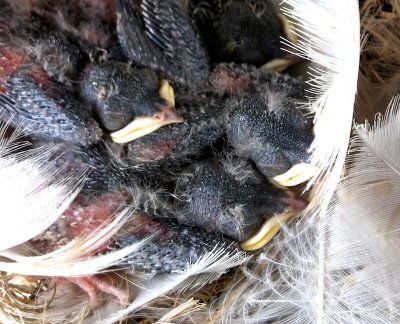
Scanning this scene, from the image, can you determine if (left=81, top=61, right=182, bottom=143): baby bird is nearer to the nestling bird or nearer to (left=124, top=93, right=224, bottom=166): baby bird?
(left=124, top=93, right=224, bottom=166): baby bird

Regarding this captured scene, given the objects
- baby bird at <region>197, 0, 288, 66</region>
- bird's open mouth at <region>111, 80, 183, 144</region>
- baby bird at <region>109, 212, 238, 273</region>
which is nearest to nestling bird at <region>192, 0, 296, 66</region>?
baby bird at <region>197, 0, 288, 66</region>

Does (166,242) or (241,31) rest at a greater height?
(241,31)

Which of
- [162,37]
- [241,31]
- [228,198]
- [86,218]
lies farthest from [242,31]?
[86,218]

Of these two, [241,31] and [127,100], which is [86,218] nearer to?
[127,100]

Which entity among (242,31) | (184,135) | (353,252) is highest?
(242,31)

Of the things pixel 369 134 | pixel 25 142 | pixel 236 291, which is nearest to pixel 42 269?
pixel 25 142

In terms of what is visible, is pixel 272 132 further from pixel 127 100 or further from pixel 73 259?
pixel 73 259

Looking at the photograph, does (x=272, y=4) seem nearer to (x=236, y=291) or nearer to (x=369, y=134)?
(x=369, y=134)
